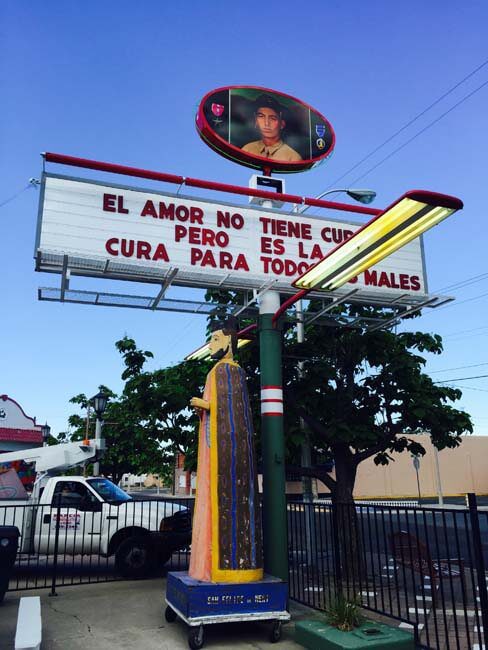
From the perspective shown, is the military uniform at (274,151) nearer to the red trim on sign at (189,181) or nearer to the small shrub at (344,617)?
the red trim on sign at (189,181)

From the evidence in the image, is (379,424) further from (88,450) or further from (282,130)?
(88,450)

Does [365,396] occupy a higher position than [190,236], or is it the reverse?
[190,236]

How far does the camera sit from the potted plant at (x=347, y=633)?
17.4 feet

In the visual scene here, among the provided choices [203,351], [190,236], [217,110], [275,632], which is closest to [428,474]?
[203,351]

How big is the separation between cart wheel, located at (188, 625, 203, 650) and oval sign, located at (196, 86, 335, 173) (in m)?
7.48

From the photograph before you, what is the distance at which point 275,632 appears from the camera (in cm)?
626

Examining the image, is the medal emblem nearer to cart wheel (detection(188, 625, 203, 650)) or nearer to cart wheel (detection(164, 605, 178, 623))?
cart wheel (detection(164, 605, 178, 623))

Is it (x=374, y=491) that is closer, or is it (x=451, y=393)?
(x=451, y=393)

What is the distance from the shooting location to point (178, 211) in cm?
839

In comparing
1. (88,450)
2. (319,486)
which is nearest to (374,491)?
(319,486)

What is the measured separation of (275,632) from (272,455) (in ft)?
7.53

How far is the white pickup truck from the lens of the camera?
10539 mm

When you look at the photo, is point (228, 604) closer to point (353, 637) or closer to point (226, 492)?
point (226, 492)

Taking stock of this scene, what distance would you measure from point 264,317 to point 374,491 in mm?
35796
